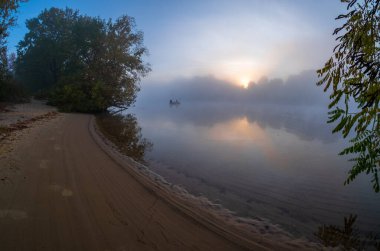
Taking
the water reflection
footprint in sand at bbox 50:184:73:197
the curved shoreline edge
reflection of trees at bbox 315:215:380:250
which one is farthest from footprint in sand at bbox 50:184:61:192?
the water reflection

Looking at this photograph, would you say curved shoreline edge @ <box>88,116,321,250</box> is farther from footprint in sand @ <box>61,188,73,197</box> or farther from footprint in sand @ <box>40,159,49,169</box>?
footprint in sand @ <box>40,159,49,169</box>

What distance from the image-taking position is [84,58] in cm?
4938

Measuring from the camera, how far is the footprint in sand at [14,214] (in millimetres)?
5191

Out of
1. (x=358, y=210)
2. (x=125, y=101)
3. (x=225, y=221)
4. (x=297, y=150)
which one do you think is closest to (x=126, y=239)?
(x=225, y=221)

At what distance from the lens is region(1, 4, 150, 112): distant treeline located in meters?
40.8

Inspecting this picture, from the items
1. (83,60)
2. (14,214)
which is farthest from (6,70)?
(14,214)

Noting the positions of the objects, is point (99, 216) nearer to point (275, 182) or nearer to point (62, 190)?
point (62, 190)

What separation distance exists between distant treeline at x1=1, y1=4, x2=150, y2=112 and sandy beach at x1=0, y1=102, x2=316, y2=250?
109ft

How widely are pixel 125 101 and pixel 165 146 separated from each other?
27190 mm

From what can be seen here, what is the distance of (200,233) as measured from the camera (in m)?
5.70

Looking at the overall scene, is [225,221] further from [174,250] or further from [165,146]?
[165,146]

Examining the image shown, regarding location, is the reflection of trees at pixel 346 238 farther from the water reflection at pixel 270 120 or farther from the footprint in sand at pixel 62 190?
the water reflection at pixel 270 120

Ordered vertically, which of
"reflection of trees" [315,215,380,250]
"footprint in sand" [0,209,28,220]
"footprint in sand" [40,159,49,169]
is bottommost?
"footprint in sand" [0,209,28,220]

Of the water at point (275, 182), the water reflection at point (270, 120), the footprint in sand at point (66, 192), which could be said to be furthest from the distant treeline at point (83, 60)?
the footprint in sand at point (66, 192)
